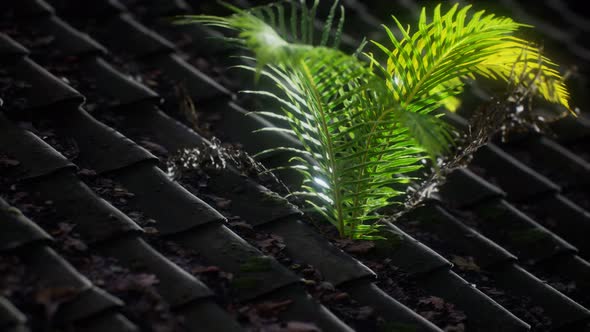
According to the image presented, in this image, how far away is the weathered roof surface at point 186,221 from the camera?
1807 millimetres

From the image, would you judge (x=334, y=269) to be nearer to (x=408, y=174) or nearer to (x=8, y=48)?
(x=408, y=174)

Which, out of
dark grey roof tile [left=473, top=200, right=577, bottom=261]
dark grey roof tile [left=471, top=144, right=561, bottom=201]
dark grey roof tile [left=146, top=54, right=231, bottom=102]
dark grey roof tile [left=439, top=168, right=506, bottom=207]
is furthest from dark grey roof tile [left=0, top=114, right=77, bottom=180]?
dark grey roof tile [left=471, top=144, right=561, bottom=201]

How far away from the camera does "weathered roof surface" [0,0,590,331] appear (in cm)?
181

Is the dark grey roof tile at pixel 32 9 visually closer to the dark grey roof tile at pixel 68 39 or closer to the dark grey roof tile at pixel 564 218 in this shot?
the dark grey roof tile at pixel 68 39

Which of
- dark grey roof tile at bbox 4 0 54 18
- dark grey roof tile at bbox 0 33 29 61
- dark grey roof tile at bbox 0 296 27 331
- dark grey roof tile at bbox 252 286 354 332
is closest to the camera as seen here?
dark grey roof tile at bbox 0 296 27 331

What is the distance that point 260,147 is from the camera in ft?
8.73

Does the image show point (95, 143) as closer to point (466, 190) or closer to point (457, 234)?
point (457, 234)

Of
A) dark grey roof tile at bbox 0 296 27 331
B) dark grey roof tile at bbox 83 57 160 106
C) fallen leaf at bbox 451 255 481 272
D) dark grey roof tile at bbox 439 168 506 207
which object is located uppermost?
dark grey roof tile at bbox 439 168 506 207

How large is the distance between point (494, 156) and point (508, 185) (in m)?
0.20

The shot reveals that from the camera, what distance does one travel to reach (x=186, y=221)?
83.7 inches

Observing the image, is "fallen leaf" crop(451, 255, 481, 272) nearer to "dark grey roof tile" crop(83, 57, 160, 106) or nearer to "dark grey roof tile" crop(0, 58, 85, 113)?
"dark grey roof tile" crop(83, 57, 160, 106)

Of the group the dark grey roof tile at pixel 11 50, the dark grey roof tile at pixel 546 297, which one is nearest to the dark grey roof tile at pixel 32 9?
the dark grey roof tile at pixel 11 50

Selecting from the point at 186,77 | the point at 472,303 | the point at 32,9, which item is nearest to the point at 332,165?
the point at 472,303

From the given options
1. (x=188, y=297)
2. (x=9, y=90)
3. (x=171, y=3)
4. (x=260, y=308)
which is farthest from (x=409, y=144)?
(x=171, y=3)
